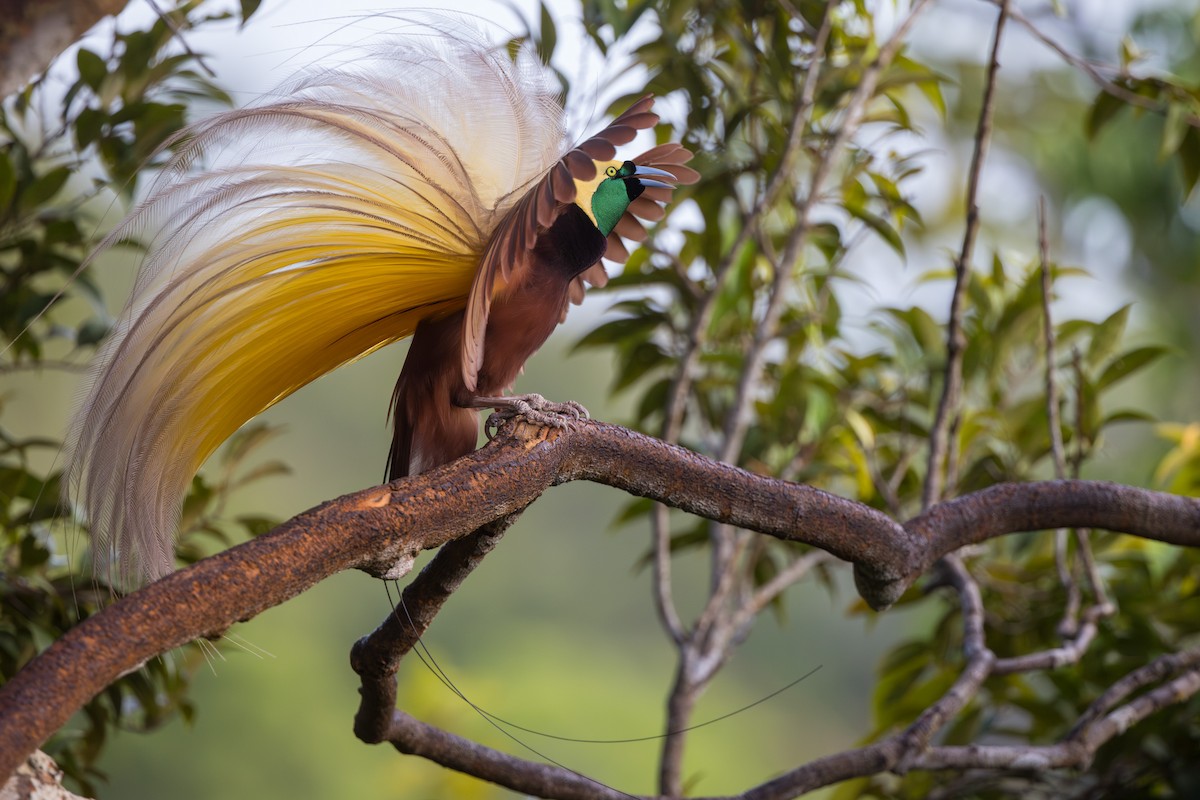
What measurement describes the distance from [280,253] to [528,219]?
149mm

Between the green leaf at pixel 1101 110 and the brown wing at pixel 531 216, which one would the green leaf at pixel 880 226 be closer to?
the green leaf at pixel 1101 110

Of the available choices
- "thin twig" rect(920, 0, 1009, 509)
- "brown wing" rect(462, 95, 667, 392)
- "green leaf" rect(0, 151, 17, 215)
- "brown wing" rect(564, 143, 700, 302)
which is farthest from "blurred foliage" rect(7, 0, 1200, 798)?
"brown wing" rect(462, 95, 667, 392)

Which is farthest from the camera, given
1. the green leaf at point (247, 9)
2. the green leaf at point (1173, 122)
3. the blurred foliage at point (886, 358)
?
the blurred foliage at point (886, 358)

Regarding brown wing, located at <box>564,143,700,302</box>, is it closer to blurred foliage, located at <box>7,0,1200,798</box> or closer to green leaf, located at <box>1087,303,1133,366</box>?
blurred foliage, located at <box>7,0,1200,798</box>

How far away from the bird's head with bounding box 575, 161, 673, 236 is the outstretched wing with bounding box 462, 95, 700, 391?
51mm

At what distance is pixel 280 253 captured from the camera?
2.04 ft

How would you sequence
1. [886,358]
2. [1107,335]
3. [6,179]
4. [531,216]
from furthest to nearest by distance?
[886,358] → [1107,335] → [6,179] → [531,216]

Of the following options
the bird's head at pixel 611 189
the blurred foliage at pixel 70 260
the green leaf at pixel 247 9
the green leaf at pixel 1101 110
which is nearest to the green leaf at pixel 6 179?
the blurred foliage at pixel 70 260

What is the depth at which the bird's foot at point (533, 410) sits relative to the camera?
62 centimetres

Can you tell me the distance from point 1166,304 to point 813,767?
475 centimetres

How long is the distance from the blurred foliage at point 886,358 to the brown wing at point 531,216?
53 cm

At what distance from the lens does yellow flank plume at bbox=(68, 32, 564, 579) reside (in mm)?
610

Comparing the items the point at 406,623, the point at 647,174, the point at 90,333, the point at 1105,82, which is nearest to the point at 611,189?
the point at 647,174

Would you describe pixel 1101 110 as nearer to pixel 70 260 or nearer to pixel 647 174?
pixel 647 174
